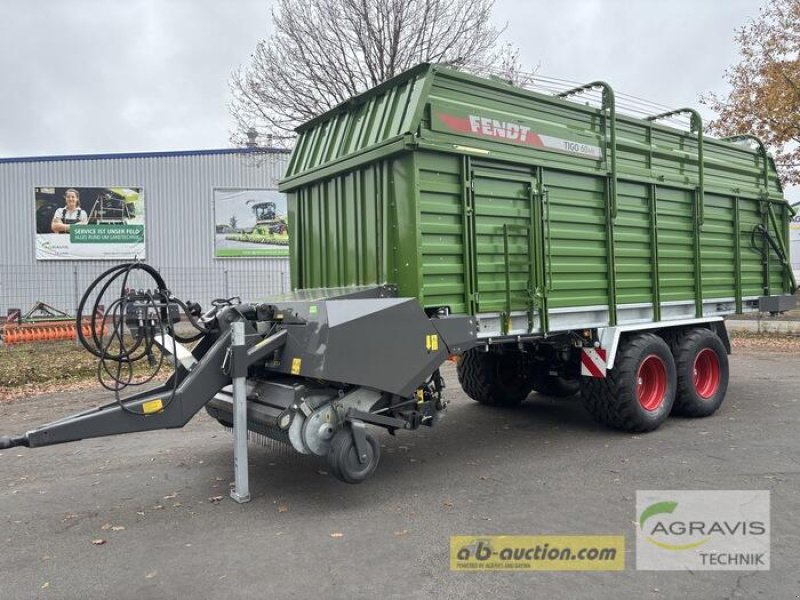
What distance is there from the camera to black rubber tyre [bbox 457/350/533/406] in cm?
770

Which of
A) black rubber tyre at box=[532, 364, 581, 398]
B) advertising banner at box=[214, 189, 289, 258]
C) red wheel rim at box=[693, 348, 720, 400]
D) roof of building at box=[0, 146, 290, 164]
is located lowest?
black rubber tyre at box=[532, 364, 581, 398]

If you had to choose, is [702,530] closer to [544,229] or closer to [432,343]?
[432,343]

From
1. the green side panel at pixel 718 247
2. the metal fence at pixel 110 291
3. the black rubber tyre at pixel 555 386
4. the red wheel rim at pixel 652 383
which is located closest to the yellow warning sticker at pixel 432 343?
the red wheel rim at pixel 652 383

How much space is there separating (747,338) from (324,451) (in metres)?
14.2

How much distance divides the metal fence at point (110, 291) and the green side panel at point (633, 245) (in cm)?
945

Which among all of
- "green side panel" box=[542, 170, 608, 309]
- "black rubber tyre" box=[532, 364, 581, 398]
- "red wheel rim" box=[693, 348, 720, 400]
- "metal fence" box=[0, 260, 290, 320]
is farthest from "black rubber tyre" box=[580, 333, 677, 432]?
"metal fence" box=[0, 260, 290, 320]

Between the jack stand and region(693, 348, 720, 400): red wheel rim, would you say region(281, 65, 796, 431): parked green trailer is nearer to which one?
region(693, 348, 720, 400): red wheel rim

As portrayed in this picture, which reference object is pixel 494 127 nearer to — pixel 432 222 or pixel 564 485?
pixel 432 222

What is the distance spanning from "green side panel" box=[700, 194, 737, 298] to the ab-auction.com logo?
3.53 metres

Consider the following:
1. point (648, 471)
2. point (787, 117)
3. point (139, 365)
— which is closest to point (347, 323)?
point (648, 471)

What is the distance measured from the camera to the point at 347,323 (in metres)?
4.42

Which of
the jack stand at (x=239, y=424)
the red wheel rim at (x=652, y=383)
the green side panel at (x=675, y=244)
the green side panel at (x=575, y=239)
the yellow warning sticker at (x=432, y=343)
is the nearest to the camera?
the jack stand at (x=239, y=424)

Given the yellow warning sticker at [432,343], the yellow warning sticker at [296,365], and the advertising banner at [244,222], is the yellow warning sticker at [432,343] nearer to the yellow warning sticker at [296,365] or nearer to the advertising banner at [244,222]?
the yellow warning sticker at [296,365]

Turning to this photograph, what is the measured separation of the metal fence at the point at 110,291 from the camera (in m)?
15.2
